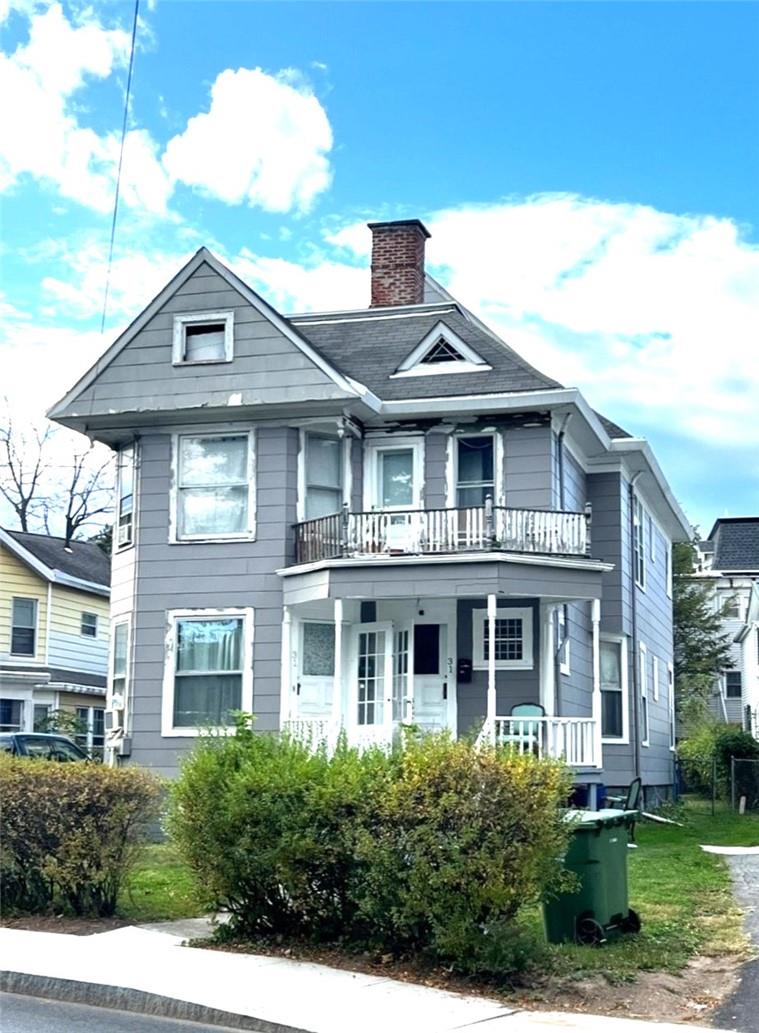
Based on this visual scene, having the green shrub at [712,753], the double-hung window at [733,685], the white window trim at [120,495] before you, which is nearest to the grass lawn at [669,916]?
the green shrub at [712,753]

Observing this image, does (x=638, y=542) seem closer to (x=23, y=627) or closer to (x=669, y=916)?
(x=669, y=916)

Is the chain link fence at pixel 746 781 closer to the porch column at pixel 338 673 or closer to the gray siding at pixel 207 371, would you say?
the porch column at pixel 338 673

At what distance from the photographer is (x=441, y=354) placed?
2027 cm

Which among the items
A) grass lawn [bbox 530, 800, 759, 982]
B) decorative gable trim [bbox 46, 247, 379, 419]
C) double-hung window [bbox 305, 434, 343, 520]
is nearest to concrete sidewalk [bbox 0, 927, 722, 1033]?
grass lawn [bbox 530, 800, 759, 982]

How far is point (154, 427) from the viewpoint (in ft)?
63.6

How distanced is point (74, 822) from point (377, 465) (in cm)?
990

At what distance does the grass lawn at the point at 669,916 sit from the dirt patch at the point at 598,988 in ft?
0.51

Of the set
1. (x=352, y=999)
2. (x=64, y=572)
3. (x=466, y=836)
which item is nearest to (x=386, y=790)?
(x=466, y=836)

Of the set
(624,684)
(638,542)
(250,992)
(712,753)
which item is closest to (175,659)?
(624,684)

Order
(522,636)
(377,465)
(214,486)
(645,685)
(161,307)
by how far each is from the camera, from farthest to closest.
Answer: (645,685)
(377,465)
(161,307)
(214,486)
(522,636)

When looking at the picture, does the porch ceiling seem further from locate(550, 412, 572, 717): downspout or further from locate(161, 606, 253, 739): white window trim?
locate(161, 606, 253, 739): white window trim

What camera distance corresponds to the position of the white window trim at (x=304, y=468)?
1889 centimetres

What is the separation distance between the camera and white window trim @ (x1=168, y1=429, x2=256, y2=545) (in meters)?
18.9

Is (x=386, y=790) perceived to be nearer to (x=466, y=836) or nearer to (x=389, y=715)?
(x=466, y=836)
